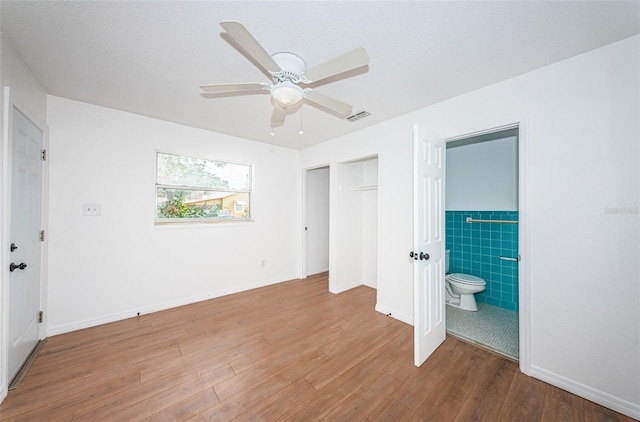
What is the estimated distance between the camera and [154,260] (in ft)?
9.72

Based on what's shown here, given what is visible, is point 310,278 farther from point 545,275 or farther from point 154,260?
point 545,275

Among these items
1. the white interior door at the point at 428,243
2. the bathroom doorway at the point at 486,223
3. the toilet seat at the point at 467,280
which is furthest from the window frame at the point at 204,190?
the toilet seat at the point at 467,280

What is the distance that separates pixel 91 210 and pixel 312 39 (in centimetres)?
290

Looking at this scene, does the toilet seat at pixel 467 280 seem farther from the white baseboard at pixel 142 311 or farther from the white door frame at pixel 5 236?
the white door frame at pixel 5 236

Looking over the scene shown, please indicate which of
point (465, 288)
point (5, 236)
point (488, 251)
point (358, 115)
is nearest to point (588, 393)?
point (465, 288)

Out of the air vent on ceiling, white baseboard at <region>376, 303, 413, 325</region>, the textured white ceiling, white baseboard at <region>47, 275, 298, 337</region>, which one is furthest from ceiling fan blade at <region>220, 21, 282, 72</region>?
white baseboard at <region>47, 275, 298, 337</region>

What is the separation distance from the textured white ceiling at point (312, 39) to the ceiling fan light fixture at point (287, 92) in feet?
0.84

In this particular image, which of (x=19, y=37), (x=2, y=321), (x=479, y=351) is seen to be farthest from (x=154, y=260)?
(x=479, y=351)

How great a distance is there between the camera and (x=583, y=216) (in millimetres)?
1665

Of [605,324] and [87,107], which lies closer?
[605,324]

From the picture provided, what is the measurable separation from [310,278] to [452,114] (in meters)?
3.41

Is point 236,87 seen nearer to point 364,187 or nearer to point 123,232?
point 123,232

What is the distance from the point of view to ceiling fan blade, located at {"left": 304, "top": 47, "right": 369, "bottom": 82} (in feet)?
4.24

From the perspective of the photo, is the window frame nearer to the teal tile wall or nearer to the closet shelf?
the closet shelf
